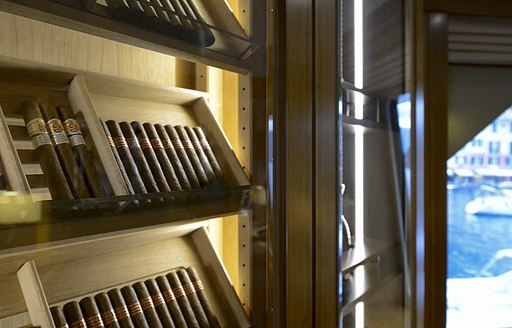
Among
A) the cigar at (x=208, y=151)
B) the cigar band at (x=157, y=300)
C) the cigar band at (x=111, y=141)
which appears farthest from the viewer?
the cigar at (x=208, y=151)

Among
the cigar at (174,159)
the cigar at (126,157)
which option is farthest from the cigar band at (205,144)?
the cigar at (126,157)

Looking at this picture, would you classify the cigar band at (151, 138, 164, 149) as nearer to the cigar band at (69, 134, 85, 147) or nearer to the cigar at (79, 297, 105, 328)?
the cigar band at (69, 134, 85, 147)

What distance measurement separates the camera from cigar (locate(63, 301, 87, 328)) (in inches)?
33.0

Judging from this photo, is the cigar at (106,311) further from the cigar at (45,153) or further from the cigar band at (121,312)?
the cigar at (45,153)

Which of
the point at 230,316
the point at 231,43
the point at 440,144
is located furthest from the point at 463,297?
A: the point at 231,43

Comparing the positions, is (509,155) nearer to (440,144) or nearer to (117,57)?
(440,144)

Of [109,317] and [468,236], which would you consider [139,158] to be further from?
[468,236]

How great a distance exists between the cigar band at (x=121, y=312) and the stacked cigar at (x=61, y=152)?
255 mm

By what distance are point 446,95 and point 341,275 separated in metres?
0.57

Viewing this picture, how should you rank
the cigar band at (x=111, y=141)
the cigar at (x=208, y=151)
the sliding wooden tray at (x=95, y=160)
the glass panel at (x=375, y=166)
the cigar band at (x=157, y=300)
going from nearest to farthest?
the sliding wooden tray at (x=95, y=160), the cigar band at (x=111, y=141), the cigar band at (x=157, y=300), the cigar at (x=208, y=151), the glass panel at (x=375, y=166)

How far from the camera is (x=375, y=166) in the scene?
1363mm

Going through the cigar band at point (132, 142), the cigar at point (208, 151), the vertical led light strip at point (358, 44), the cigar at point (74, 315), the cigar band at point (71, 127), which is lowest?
the cigar at point (74, 315)

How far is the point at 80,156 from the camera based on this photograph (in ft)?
2.66

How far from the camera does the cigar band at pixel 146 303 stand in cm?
96
